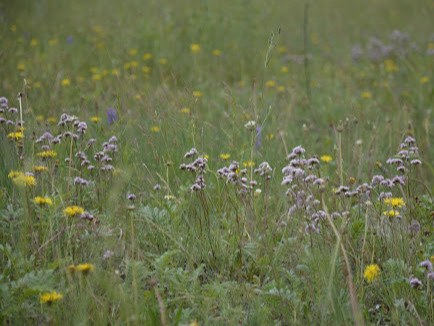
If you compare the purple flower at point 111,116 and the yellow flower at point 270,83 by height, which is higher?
the yellow flower at point 270,83

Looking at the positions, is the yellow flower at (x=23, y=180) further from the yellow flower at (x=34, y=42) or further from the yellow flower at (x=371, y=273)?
the yellow flower at (x=34, y=42)

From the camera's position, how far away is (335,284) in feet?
5.54

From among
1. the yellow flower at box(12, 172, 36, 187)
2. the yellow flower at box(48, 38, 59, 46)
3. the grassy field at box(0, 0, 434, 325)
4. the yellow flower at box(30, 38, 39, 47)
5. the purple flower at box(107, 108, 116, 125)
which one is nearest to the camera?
the grassy field at box(0, 0, 434, 325)

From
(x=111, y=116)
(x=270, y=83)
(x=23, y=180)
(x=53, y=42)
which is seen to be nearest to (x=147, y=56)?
(x=53, y=42)

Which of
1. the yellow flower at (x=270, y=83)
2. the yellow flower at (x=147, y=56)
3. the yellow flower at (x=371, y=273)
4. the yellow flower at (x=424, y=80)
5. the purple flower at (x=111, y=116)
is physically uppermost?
the yellow flower at (x=147, y=56)

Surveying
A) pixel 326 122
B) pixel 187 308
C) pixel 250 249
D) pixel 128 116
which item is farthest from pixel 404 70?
pixel 187 308

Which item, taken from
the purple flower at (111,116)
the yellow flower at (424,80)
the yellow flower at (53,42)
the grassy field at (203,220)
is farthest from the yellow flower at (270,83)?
the yellow flower at (53,42)

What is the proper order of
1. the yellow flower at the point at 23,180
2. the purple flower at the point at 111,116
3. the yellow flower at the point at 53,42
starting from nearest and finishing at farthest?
the yellow flower at the point at 23,180 → the purple flower at the point at 111,116 → the yellow flower at the point at 53,42

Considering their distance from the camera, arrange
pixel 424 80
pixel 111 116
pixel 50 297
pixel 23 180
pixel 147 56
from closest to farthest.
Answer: pixel 50 297, pixel 23 180, pixel 111 116, pixel 424 80, pixel 147 56

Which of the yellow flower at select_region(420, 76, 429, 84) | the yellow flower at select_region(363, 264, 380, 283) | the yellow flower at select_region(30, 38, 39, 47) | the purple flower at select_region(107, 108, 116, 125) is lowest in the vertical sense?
the yellow flower at select_region(363, 264, 380, 283)

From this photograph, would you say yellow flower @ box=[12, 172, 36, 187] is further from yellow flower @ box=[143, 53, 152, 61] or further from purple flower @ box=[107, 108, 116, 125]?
yellow flower @ box=[143, 53, 152, 61]

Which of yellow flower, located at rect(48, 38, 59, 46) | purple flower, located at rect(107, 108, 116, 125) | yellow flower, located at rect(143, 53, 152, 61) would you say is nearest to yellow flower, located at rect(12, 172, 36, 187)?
purple flower, located at rect(107, 108, 116, 125)

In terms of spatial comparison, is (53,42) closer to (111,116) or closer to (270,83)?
(270,83)

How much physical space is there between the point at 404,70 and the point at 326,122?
→ 2025 millimetres
